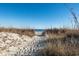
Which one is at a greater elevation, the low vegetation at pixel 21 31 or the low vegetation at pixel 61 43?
the low vegetation at pixel 21 31

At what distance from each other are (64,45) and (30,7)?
0.50 metres

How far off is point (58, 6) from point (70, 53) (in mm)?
472

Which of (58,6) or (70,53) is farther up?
(58,6)

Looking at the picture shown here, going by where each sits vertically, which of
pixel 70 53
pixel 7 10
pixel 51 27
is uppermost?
pixel 7 10

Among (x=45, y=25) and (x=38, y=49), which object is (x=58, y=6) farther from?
(x=38, y=49)

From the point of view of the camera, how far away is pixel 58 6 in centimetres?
217

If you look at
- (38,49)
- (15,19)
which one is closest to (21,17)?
(15,19)

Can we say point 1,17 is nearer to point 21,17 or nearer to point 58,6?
point 21,17

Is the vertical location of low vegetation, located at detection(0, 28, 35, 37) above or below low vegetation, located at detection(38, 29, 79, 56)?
above

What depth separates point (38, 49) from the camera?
7.07 ft

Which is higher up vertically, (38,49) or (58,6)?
(58,6)

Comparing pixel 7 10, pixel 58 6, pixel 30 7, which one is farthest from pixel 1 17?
pixel 58 6

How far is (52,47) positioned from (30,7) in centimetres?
45

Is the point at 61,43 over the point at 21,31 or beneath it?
beneath
